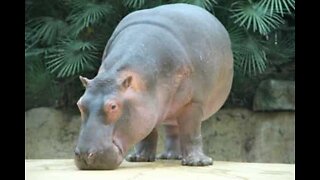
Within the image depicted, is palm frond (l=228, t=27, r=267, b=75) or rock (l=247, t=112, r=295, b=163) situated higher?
palm frond (l=228, t=27, r=267, b=75)

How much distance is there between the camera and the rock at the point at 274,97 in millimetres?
5996

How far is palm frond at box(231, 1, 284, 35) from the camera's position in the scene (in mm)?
5508

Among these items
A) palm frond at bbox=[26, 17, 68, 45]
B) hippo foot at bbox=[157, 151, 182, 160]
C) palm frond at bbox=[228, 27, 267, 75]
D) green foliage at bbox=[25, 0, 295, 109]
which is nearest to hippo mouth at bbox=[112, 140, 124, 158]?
hippo foot at bbox=[157, 151, 182, 160]

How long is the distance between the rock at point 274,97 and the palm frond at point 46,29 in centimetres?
210

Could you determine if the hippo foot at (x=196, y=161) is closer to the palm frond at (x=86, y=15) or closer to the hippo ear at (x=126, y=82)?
the hippo ear at (x=126, y=82)

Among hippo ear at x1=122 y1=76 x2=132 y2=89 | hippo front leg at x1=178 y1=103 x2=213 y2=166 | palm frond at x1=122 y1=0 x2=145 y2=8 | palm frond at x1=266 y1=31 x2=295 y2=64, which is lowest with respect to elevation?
hippo front leg at x1=178 y1=103 x2=213 y2=166

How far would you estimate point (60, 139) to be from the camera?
6211 mm

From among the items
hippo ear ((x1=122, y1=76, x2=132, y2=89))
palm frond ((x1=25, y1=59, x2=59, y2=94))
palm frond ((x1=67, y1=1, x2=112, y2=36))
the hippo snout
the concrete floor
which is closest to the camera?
the concrete floor

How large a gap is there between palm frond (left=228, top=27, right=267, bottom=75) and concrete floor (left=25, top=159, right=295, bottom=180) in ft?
7.95

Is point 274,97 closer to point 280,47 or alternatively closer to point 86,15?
point 280,47

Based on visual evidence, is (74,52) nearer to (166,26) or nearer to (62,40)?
(62,40)

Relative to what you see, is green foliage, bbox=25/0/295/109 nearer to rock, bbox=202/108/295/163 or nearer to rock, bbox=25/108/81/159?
rock, bbox=25/108/81/159
